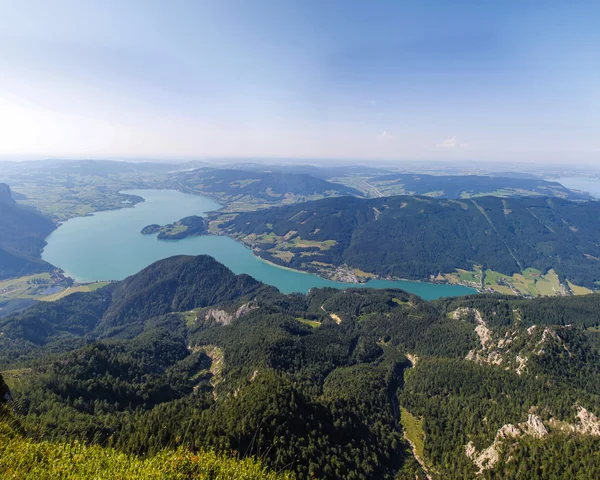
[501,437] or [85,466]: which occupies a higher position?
[85,466]

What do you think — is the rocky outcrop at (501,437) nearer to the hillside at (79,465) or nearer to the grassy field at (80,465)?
the grassy field at (80,465)

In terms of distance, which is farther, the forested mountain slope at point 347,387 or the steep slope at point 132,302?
the steep slope at point 132,302

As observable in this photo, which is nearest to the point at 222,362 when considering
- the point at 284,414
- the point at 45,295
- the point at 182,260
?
the point at 284,414

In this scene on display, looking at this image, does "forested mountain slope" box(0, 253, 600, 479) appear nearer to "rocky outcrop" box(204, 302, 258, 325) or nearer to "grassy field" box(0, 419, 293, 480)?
"rocky outcrop" box(204, 302, 258, 325)

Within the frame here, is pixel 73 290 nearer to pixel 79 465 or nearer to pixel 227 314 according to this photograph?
pixel 227 314

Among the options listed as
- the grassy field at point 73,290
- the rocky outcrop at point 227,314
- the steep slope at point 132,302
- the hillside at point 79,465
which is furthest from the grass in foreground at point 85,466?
the grassy field at point 73,290

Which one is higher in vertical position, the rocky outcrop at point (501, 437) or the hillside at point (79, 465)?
the hillside at point (79, 465)

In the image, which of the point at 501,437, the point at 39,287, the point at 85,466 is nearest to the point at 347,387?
the point at 501,437

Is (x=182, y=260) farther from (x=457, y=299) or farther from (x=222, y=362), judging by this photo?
(x=457, y=299)

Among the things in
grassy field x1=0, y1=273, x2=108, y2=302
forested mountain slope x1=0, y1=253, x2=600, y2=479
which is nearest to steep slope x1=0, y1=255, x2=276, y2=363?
forested mountain slope x1=0, y1=253, x2=600, y2=479

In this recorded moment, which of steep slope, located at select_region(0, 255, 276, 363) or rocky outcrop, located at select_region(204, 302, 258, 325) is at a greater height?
rocky outcrop, located at select_region(204, 302, 258, 325)
